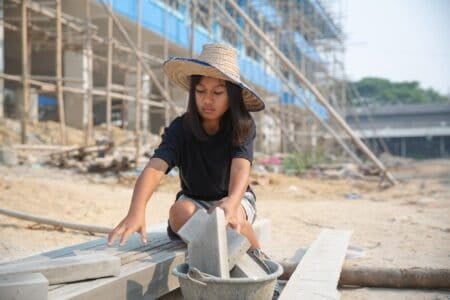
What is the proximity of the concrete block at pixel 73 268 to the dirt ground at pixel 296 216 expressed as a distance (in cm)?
110

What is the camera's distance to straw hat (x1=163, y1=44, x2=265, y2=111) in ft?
6.74

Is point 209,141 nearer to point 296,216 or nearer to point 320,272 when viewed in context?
point 320,272

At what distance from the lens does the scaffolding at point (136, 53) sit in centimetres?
812

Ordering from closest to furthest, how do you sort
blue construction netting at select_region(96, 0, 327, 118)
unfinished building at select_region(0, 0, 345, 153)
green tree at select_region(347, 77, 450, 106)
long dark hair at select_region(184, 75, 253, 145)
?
long dark hair at select_region(184, 75, 253, 145)
unfinished building at select_region(0, 0, 345, 153)
blue construction netting at select_region(96, 0, 327, 118)
green tree at select_region(347, 77, 450, 106)

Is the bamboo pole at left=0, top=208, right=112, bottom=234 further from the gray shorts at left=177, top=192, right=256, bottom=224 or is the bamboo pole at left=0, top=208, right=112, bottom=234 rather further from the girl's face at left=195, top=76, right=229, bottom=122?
the girl's face at left=195, top=76, right=229, bottom=122

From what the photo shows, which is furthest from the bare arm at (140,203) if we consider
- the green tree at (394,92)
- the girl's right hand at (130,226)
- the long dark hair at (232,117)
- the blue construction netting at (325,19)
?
the green tree at (394,92)

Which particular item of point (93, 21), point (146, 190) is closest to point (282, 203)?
point (146, 190)

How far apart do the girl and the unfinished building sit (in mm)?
4519

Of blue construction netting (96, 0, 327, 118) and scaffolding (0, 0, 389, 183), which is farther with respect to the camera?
blue construction netting (96, 0, 327, 118)

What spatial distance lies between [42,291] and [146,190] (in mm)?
730

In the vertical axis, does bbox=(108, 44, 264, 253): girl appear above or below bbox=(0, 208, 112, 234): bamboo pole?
above

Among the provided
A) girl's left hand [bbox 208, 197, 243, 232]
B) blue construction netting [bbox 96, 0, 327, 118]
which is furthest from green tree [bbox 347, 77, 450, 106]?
girl's left hand [bbox 208, 197, 243, 232]

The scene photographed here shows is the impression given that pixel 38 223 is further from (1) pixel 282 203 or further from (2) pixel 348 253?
(1) pixel 282 203

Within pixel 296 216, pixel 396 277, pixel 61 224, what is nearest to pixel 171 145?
pixel 396 277
